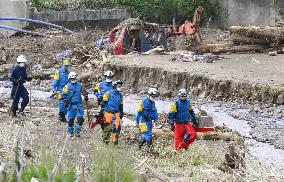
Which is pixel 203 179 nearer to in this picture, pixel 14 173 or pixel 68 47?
pixel 14 173

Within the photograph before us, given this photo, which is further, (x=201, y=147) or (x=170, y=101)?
(x=170, y=101)

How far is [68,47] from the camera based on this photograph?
30.8 metres

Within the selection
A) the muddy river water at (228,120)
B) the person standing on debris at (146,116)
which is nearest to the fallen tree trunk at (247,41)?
the muddy river water at (228,120)

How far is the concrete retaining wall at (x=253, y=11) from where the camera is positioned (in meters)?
31.7

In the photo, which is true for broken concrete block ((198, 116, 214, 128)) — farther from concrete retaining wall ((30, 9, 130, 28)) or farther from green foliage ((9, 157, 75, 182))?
concrete retaining wall ((30, 9, 130, 28))

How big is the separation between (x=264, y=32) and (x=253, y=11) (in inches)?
281

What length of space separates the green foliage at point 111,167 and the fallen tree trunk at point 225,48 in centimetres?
1968

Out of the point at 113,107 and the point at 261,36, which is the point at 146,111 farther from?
the point at 261,36

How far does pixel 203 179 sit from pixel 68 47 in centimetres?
2250

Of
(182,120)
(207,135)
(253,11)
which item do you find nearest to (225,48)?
(253,11)

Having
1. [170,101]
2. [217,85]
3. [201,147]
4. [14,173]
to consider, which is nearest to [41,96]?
[170,101]

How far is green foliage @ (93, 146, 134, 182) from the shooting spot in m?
7.05

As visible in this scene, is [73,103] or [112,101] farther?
[73,103]

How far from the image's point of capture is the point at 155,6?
34.8 metres
